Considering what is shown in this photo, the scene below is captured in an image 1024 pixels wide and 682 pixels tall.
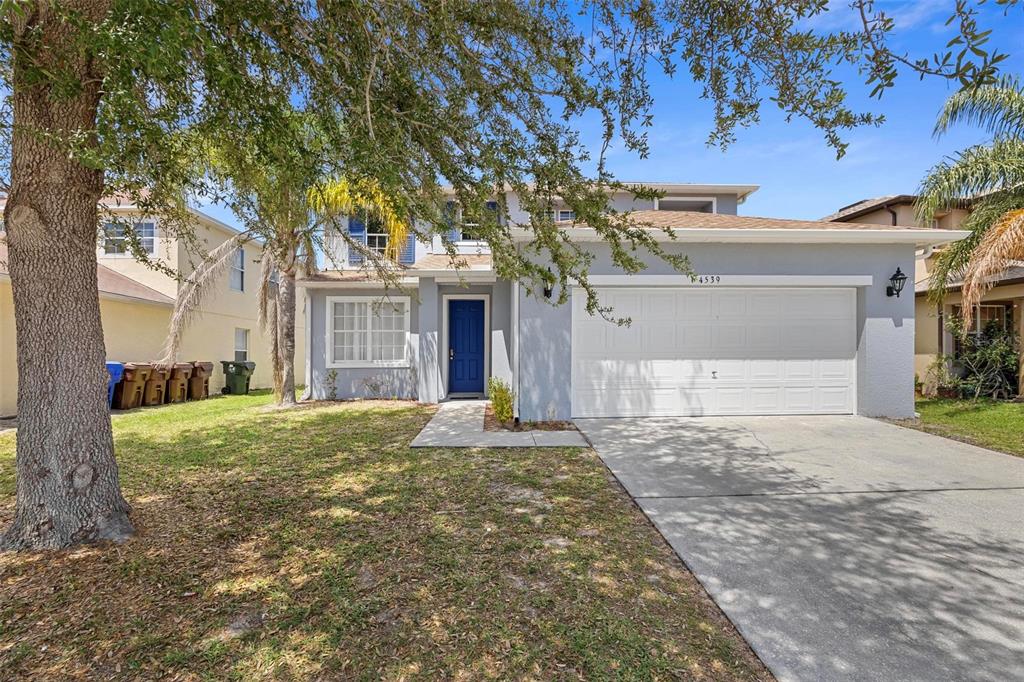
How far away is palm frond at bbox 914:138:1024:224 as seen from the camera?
9.25m

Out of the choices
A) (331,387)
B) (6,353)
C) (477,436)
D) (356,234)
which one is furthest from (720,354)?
(6,353)

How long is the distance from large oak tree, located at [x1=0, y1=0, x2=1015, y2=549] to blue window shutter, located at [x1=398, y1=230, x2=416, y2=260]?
7979 millimetres

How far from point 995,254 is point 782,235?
12.7ft

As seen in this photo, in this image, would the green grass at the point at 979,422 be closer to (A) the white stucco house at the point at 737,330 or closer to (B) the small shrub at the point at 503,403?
(A) the white stucco house at the point at 737,330

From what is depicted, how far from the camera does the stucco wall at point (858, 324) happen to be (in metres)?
8.18

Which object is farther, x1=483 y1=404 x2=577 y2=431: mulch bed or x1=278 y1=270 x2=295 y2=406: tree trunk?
x1=278 y1=270 x2=295 y2=406: tree trunk

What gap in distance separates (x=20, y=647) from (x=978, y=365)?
15359 millimetres

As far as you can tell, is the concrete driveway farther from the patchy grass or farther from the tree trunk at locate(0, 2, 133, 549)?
the tree trunk at locate(0, 2, 133, 549)

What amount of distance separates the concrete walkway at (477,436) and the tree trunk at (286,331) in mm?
4065

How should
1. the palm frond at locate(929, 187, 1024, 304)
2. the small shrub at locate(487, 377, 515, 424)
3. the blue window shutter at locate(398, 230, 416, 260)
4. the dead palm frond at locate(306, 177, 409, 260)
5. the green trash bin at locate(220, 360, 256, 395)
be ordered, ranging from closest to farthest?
1. the dead palm frond at locate(306, 177, 409, 260)
2. the small shrub at locate(487, 377, 515, 424)
3. the palm frond at locate(929, 187, 1024, 304)
4. the blue window shutter at locate(398, 230, 416, 260)
5. the green trash bin at locate(220, 360, 256, 395)

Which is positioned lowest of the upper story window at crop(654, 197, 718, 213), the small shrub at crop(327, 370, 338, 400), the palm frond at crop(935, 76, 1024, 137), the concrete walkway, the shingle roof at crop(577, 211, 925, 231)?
the concrete walkway

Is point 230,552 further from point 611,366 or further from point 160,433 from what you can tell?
point 611,366

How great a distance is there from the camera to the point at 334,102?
4.53 m

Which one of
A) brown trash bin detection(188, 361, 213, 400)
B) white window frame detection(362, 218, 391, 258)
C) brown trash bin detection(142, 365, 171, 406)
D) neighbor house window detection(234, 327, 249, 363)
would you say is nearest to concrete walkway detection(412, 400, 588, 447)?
white window frame detection(362, 218, 391, 258)
